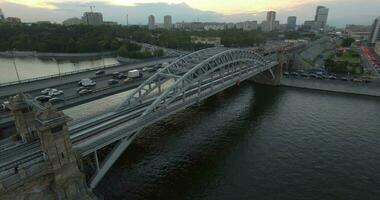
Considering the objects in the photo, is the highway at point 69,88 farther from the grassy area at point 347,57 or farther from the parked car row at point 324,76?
the grassy area at point 347,57

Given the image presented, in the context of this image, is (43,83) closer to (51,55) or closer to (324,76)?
(324,76)

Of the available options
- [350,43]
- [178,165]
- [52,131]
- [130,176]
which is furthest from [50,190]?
[350,43]

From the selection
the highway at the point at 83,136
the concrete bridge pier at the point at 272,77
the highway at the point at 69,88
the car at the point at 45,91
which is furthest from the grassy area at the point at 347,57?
the car at the point at 45,91

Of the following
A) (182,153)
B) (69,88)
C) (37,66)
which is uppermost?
(69,88)

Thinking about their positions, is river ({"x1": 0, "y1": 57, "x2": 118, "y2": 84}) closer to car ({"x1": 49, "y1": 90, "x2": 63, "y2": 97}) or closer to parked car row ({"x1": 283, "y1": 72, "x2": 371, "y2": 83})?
car ({"x1": 49, "y1": 90, "x2": 63, "y2": 97})

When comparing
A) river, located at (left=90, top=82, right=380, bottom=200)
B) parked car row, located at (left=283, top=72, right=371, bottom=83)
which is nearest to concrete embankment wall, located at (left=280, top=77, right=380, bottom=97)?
parked car row, located at (left=283, top=72, right=371, bottom=83)

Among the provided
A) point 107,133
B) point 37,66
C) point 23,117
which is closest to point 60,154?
point 23,117

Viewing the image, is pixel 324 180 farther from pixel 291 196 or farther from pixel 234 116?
pixel 234 116
